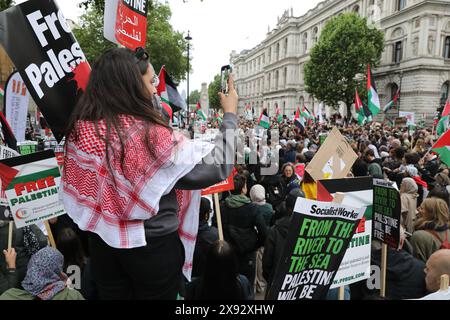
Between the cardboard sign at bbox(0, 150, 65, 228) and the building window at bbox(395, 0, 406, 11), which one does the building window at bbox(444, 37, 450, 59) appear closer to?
the building window at bbox(395, 0, 406, 11)

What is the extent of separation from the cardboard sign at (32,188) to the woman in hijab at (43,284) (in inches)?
40.6

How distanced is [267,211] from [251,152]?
445 cm

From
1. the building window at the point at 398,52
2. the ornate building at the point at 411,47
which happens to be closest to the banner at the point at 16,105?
the ornate building at the point at 411,47

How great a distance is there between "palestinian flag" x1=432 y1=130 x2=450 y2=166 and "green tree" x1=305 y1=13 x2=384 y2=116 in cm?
3146

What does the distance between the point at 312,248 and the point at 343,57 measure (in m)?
36.7

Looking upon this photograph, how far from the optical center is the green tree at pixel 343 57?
35.0 meters

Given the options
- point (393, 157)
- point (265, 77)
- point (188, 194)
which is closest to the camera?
point (188, 194)

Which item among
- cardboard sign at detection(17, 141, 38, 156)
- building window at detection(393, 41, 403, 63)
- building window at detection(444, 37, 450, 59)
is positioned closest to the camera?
cardboard sign at detection(17, 141, 38, 156)

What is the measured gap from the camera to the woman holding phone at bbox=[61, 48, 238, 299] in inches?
58.3

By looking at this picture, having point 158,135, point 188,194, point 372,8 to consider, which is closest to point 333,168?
point 188,194

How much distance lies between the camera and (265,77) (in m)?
79.8

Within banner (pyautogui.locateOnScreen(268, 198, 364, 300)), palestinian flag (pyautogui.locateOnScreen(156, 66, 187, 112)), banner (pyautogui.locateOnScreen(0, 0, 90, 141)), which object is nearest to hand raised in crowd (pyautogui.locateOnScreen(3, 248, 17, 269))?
banner (pyautogui.locateOnScreen(0, 0, 90, 141))

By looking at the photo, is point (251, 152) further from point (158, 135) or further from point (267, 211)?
point (158, 135)

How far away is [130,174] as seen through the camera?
148cm
